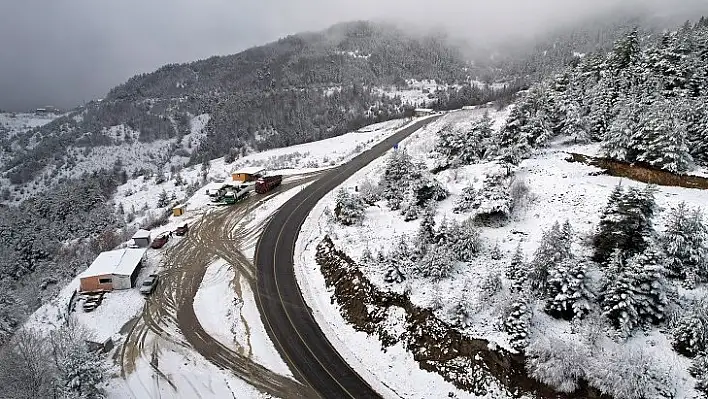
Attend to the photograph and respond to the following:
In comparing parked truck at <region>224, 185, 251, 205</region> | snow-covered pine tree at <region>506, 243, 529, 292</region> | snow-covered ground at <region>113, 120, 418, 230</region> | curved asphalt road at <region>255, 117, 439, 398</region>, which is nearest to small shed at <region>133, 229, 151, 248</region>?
curved asphalt road at <region>255, 117, 439, 398</region>

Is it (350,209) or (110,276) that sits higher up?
(350,209)

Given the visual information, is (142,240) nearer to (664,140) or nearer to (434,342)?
(434,342)

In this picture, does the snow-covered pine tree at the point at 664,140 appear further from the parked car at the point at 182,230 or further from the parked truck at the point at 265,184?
the parked car at the point at 182,230

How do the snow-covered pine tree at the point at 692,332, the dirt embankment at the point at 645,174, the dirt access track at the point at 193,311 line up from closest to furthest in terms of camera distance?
the snow-covered pine tree at the point at 692,332
the dirt access track at the point at 193,311
the dirt embankment at the point at 645,174

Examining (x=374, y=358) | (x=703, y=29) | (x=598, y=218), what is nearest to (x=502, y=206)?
(x=598, y=218)

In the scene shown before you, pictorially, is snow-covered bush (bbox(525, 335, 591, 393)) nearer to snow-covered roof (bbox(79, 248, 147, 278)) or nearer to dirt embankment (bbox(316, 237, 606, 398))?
dirt embankment (bbox(316, 237, 606, 398))

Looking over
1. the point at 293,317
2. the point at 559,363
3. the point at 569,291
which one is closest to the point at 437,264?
the point at 569,291

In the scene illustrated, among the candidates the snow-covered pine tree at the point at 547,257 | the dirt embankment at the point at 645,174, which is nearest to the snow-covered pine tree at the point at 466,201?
the snow-covered pine tree at the point at 547,257
